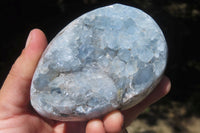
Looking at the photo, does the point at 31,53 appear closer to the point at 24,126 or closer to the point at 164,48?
the point at 24,126

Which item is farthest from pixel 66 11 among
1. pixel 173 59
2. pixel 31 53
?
pixel 31 53

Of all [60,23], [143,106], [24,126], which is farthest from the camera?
[60,23]

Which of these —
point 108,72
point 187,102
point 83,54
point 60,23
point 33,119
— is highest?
point 83,54

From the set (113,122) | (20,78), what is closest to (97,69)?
(113,122)

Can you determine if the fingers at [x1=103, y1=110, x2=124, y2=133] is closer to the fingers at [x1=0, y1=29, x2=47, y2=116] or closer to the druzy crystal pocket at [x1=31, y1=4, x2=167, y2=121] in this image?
the druzy crystal pocket at [x1=31, y1=4, x2=167, y2=121]

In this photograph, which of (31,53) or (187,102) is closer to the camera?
(31,53)

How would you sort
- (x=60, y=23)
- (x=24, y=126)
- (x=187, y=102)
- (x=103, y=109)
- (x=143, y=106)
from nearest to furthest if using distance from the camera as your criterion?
(x=103, y=109) < (x=24, y=126) < (x=143, y=106) < (x=187, y=102) < (x=60, y=23)

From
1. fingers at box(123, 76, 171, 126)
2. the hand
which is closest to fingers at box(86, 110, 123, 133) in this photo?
the hand

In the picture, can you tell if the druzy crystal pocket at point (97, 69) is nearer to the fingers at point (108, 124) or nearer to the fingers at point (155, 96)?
the fingers at point (108, 124)

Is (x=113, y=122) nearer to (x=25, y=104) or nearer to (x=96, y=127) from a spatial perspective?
(x=96, y=127)
